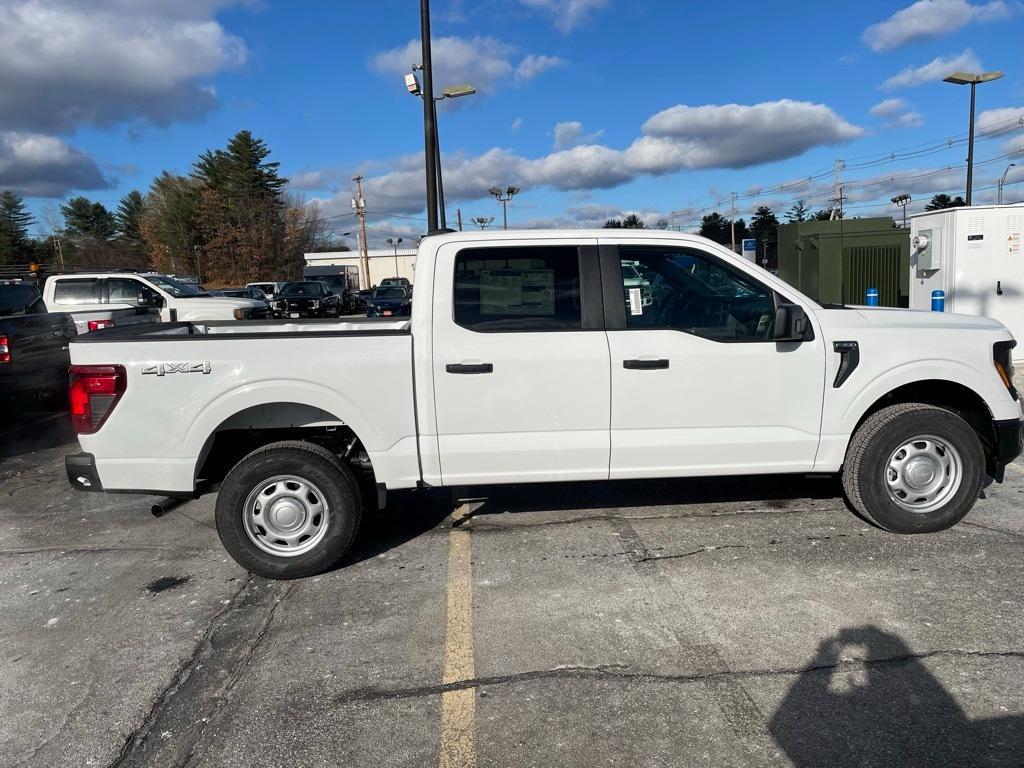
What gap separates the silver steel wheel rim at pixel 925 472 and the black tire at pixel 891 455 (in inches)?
0.9

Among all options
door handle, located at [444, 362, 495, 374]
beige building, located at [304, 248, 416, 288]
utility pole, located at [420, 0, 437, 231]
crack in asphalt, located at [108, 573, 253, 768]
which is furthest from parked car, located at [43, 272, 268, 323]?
beige building, located at [304, 248, 416, 288]

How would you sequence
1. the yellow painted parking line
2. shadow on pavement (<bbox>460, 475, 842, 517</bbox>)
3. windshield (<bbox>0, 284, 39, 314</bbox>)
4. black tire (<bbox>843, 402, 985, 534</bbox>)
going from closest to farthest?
the yellow painted parking line < black tire (<bbox>843, 402, 985, 534</bbox>) < shadow on pavement (<bbox>460, 475, 842, 517</bbox>) < windshield (<bbox>0, 284, 39, 314</bbox>)

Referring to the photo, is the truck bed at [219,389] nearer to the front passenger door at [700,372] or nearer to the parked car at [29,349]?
the front passenger door at [700,372]

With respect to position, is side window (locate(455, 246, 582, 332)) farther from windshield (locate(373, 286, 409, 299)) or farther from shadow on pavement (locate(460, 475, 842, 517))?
windshield (locate(373, 286, 409, 299))

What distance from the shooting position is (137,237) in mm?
95500

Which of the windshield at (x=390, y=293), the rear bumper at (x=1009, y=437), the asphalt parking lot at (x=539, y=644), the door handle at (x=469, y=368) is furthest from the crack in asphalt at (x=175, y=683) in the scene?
the windshield at (x=390, y=293)

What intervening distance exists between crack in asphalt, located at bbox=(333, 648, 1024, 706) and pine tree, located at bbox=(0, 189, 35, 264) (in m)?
91.0

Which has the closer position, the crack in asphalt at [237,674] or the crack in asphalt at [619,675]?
the crack in asphalt at [237,674]

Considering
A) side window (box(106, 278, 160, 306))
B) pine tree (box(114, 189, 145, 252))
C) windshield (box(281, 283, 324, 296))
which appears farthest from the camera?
pine tree (box(114, 189, 145, 252))

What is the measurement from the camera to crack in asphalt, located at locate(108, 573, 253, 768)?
3.00 metres

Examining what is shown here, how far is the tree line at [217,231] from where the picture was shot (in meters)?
73.1

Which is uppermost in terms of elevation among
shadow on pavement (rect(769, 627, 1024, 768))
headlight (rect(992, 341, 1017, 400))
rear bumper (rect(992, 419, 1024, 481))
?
headlight (rect(992, 341, 1017, 400))

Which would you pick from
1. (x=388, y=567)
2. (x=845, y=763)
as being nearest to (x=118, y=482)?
(x=388, y=567)

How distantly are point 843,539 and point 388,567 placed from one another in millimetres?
2911
